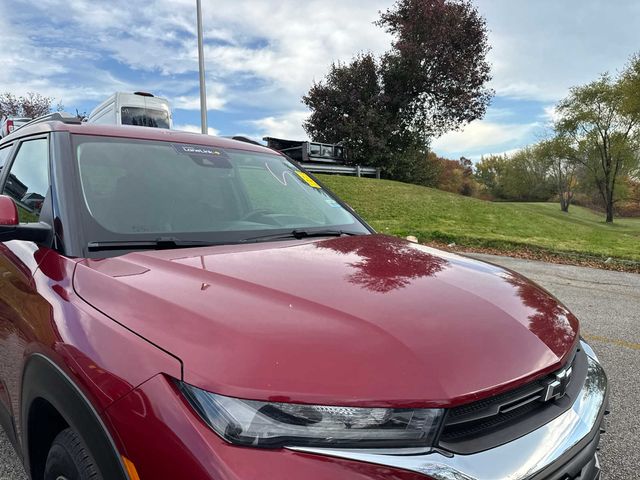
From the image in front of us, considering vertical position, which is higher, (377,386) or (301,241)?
(301,241)

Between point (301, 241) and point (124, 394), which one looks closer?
point (124, 394)

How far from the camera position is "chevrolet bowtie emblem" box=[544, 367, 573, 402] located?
1.43 m

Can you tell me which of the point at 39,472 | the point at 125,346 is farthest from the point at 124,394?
the point at 39,472

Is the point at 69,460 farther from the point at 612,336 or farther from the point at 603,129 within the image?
the point at 603,129

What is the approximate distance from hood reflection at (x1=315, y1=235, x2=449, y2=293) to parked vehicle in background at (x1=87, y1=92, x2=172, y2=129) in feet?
47.5

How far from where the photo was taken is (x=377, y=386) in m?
1.17

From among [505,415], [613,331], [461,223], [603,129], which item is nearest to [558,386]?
[505,415]

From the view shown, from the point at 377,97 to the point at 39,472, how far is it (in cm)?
2882

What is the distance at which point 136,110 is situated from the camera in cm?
1602

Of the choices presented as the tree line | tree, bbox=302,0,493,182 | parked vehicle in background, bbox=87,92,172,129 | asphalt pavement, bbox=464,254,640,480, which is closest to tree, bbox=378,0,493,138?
tree, bbox=302,0,493,182

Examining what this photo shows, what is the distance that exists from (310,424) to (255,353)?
223 mm

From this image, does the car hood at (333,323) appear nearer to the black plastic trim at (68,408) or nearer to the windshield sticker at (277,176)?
the black plastic trim at (68,408)

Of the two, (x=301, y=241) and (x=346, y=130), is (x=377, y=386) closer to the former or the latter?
(x=301, y=241)

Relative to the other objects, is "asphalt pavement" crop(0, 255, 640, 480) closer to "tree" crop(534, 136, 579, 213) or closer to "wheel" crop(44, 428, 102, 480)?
"wheel" crop(44, 428, 102, 480)
